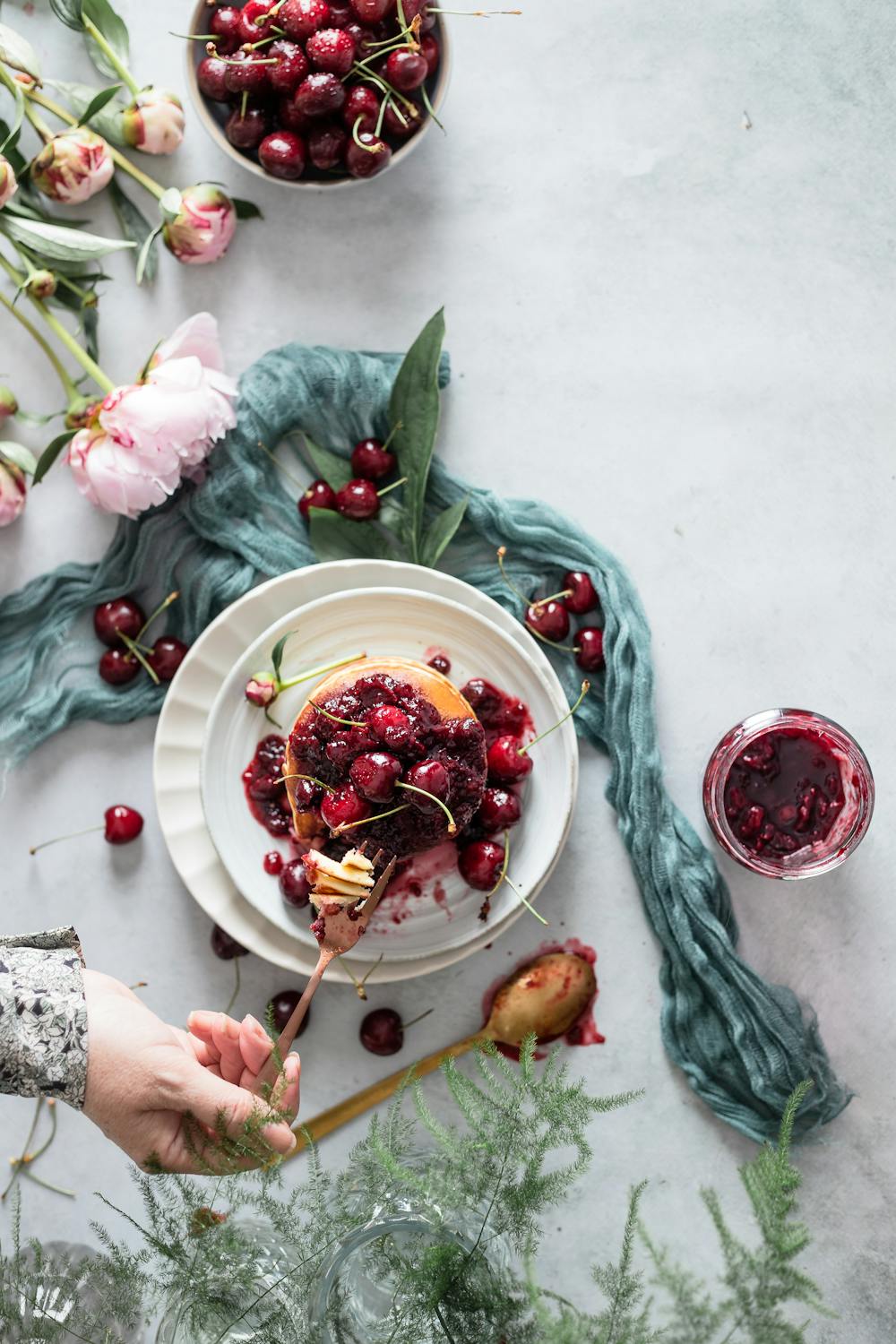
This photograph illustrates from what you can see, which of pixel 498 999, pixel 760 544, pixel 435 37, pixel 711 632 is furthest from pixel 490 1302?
pixel 435 37

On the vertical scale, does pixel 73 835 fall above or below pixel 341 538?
below

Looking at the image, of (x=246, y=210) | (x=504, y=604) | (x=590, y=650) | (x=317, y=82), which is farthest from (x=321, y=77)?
(x=590, y=650)

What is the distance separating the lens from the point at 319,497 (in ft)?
5.96

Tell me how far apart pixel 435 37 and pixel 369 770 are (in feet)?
3.57

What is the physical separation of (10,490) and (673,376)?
1048 mm

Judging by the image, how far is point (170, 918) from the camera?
6.12 ft

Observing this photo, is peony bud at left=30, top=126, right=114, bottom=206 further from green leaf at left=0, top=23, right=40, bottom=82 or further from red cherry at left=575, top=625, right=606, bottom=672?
red cherry at left=575, top=625, right=606, bottom=672

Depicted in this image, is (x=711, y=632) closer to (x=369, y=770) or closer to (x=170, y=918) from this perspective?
(x=369, y=770)

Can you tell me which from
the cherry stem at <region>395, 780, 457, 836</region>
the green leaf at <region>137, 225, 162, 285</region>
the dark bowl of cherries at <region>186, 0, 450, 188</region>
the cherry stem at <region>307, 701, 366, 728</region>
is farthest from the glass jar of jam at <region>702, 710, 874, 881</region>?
the green leaf at <region>137, 225, 162, 285</region>

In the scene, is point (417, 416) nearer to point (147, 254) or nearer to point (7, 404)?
point (147, 254)

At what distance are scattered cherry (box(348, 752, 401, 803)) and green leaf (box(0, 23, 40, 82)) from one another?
1.15 m

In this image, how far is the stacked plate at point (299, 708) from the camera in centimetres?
169

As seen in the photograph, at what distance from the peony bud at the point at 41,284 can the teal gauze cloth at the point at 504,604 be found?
1.04 ft

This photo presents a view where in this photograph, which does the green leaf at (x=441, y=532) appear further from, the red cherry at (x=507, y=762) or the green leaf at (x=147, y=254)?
the green leaf at (x=147, y=254)
